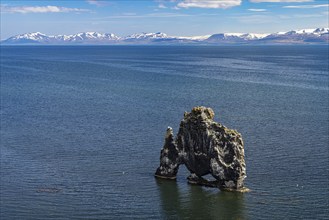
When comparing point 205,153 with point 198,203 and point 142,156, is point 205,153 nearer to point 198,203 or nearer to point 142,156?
point 198,203

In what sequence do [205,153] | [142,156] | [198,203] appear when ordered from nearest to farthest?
[198,203], [205,153], [142,156]

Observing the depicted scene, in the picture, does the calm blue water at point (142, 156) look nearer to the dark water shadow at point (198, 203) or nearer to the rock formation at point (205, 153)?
the dark water shadow at point (198, 203)

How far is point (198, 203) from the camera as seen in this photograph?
62.9 meters

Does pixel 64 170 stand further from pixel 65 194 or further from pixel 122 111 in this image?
pixel 122 111

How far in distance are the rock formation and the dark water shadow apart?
76.9 inches

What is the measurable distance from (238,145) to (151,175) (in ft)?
48.4

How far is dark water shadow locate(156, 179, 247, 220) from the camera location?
59375 millimetres

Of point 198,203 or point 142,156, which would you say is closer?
point 198,203

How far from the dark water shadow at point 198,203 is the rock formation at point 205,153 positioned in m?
1.95

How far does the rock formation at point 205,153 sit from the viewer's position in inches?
2601

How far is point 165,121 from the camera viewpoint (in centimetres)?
10844

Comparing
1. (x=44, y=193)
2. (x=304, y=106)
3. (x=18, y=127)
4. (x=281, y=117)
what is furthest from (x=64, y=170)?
(x=304, y=106)

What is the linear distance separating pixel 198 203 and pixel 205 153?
322 inches

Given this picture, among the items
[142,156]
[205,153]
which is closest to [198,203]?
[205,153]
